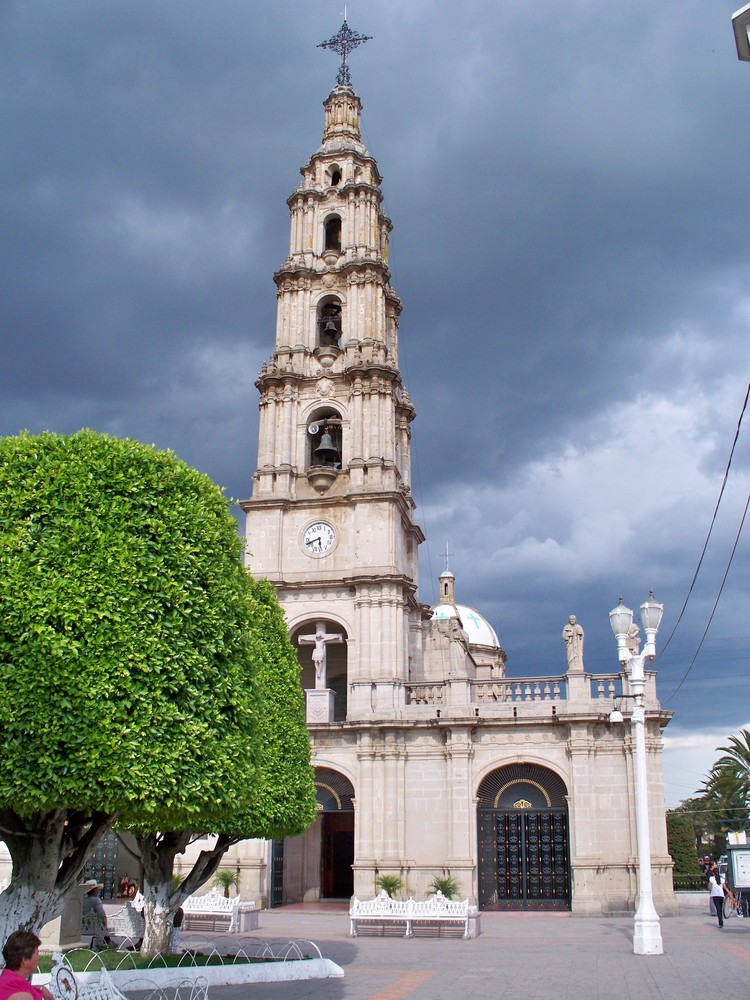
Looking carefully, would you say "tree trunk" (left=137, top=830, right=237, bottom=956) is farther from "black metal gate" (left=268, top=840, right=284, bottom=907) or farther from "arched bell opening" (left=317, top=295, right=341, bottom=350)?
"arched bell opening" (left=317, top=295, right=341, bottom=350)

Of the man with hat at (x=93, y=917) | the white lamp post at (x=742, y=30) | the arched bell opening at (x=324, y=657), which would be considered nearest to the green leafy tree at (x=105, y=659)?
the man with hat at (x=93, y=917)

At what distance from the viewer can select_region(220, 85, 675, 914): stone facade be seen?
3278 centimetres

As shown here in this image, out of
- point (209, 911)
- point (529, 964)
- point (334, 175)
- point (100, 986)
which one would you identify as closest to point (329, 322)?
point (334, 175)

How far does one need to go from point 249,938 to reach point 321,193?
34703 millimetres

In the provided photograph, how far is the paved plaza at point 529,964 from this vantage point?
1527 cm

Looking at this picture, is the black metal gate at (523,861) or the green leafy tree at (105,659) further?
the black metal gate at (523,861)

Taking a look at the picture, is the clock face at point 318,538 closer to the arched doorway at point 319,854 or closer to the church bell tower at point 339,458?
the church bell tower at point 339,458

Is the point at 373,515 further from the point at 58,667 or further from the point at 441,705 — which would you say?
the point at 58,667

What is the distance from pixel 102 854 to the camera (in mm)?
37750

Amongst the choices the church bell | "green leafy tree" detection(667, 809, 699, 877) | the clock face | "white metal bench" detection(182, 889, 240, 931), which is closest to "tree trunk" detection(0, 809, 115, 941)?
"white metal bench" detection(182, 889, 240, 931)

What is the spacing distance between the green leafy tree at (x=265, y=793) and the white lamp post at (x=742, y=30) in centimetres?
1067

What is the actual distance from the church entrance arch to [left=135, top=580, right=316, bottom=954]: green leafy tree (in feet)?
47.2

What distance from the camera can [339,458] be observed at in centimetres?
4141

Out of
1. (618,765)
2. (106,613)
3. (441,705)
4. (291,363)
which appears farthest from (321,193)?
(106,613)
